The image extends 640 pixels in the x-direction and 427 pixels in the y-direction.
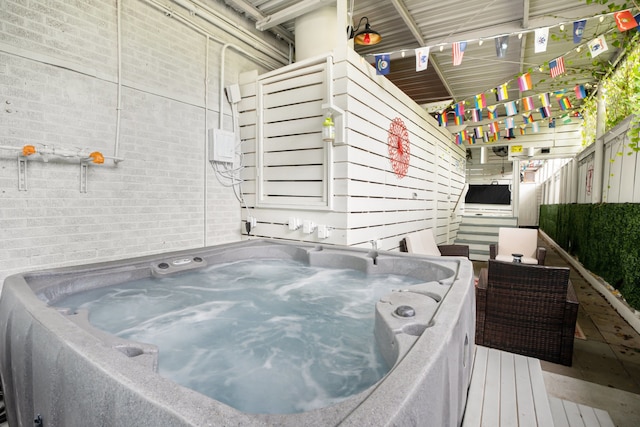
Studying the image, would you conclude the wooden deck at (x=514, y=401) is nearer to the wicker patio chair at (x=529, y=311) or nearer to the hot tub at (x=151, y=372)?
the hot tub at (x=151, y=372)

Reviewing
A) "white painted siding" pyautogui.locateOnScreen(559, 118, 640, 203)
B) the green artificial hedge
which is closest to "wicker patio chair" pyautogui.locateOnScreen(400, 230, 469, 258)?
the green artificial hedge

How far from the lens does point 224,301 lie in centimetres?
202

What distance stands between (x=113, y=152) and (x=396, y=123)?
11.1 ft

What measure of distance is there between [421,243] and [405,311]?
3.63 metres

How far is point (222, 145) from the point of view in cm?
372

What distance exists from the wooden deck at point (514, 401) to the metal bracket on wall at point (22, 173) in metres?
3.13

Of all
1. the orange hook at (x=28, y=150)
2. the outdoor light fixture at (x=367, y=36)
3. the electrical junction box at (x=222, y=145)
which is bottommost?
the orange hook at (x=28, y=150)

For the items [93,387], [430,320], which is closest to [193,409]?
[93,387]

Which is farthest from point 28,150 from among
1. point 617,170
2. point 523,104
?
point 523,104

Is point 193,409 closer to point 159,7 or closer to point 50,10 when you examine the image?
point 50,10

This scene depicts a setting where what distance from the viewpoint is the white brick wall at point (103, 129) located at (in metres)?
2.31

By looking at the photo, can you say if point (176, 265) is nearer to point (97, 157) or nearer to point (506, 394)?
point (97, 157)

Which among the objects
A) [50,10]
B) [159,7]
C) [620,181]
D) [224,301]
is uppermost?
[159,7]

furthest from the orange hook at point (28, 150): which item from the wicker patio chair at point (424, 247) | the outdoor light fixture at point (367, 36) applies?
the wicker patio chair at point (424, 247)
